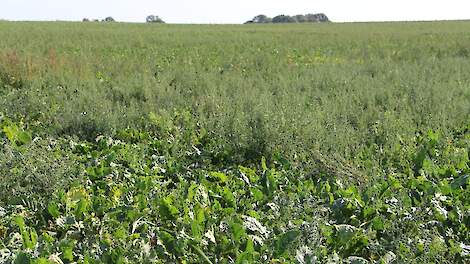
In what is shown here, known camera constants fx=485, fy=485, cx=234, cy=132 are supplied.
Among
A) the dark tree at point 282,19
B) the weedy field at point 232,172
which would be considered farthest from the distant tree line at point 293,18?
the weedy field at point 232,172

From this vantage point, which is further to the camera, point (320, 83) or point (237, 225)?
point (320, 83)

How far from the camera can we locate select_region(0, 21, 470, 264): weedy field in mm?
3090

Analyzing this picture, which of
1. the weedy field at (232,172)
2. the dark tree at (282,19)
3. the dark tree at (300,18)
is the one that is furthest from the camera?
the dark tree at (300,18)

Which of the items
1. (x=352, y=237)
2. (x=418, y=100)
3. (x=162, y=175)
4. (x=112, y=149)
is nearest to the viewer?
(x=352, y=237)

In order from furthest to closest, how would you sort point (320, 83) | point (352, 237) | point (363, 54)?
point (363, 54), point (320, 83), point (352, 237)

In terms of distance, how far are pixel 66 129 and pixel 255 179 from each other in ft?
9.57

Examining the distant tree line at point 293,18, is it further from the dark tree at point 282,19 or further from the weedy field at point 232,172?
the weedy field at point 232,172

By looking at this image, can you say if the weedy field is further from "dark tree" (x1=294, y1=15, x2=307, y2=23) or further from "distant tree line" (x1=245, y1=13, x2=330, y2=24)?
"dark tree" (x1=294, y1=15, x2=307, y2=23)

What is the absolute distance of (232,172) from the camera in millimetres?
4707

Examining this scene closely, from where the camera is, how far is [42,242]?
304 cm

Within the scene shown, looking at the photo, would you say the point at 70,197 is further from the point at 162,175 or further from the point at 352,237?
the point at 352,237

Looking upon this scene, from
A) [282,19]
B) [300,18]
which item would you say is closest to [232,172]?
[282,19]

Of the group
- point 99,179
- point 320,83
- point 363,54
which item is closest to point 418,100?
point 320,83

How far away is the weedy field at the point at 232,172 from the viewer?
3.09m
